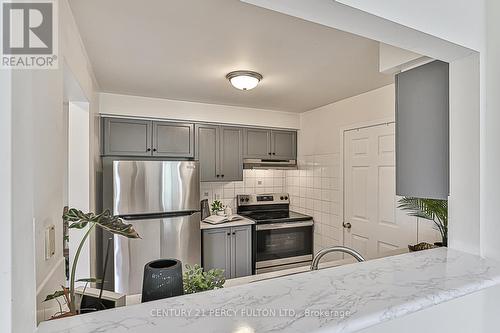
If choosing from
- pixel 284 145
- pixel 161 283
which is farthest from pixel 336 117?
pixel 161 283

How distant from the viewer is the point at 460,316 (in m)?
1.07

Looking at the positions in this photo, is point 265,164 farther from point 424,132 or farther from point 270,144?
point 424,132

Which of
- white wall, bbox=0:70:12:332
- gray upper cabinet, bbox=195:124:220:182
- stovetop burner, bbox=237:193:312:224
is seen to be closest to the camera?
white wall, bbox=0:70:12:332

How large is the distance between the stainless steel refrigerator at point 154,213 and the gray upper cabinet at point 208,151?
0.40 m

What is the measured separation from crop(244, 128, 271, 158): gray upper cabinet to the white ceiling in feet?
2.58

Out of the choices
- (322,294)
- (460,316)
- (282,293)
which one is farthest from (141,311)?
(460,316)

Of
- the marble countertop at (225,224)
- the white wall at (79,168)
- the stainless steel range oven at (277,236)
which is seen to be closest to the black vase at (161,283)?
the white wall at (79,168)

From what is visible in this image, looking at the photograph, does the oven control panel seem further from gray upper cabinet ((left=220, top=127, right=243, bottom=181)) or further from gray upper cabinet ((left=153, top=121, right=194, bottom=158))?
gray upper cabinet ((left=153, top=121, right=194, bottom=158))

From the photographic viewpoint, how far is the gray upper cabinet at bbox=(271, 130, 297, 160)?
12.6 feet

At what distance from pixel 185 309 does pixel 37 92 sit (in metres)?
0.88

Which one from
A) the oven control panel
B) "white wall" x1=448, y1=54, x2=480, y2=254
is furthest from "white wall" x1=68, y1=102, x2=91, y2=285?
"white wall" x1=448, y1=54, x2=480, y2=254

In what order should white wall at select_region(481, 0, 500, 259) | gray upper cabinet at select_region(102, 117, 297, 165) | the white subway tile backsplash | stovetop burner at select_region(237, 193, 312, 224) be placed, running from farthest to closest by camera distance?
the white subway tile backsplash, stovetop burner at select_region(237, 193, 312, 224), gray upper cabinet at select_region(102, 117, 297, 165), white wall at select_region(481, 0, 500, 259)

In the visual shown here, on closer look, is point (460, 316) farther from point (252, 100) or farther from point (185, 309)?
point (252, 100)

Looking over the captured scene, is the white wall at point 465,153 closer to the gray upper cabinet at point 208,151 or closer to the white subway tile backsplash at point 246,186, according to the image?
the gray upper cabinet at point 208,151
